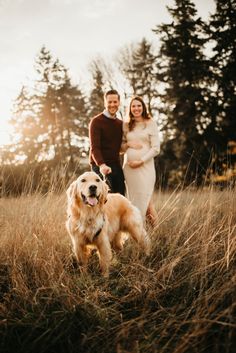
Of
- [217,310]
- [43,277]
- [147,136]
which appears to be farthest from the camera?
[147,136]

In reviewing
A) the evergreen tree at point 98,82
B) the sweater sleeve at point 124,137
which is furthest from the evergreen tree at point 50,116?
the sweater sleeve at point 124,137

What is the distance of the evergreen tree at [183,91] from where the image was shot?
1459 centimetres

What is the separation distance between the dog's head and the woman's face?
1.67 metres

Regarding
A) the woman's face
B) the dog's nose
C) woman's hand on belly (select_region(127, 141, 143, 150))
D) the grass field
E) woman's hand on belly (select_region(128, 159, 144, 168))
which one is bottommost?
the grass field

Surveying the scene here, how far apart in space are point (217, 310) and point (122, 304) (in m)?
0.68

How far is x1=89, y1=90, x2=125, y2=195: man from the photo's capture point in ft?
14.7

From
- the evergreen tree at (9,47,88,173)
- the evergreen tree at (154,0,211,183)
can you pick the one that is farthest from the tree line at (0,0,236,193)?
the evergreen tree at (9,47,88,173)

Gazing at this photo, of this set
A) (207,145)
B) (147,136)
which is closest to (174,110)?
(207,145)

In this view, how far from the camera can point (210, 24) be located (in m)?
15.0

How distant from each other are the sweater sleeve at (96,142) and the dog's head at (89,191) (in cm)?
77

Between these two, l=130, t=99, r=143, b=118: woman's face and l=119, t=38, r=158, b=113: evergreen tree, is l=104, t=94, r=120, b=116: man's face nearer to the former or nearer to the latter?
l=130, t=99, r=143, b=118: woman's face

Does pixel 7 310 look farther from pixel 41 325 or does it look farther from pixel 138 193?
pixel 138 193

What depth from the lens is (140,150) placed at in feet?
16.0

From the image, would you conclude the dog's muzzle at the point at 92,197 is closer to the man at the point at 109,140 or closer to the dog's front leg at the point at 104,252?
the dog's front leg at the point at 104,252
